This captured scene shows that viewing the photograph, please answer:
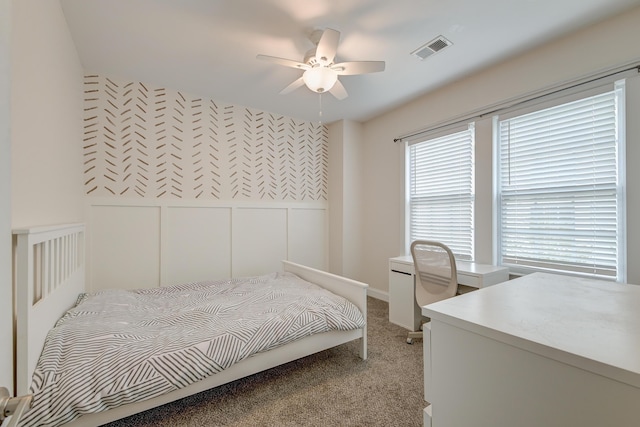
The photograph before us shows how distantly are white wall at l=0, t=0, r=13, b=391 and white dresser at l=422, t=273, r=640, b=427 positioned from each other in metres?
1.06

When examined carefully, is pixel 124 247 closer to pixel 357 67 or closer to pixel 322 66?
pixel 322 66

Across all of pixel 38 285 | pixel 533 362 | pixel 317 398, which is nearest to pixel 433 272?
pixel 317 398

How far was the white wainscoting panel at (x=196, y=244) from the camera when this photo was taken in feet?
9.56

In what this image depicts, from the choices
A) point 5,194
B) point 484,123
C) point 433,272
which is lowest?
point 433,272

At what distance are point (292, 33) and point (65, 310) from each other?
2490 mm

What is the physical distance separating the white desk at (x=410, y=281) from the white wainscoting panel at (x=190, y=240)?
137 centimetres

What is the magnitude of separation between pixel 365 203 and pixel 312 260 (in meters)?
1.15

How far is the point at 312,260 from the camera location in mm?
3904

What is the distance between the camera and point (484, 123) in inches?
102

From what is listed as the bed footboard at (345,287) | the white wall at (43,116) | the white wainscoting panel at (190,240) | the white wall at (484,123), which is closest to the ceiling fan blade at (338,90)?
the white wall at (484,123)

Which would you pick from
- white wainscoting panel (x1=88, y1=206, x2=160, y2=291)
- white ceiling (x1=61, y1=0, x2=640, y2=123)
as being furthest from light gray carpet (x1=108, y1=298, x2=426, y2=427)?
white ceiling (x1=61, y1=0, x2=640, y2=123)

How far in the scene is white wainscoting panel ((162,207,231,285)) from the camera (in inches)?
115

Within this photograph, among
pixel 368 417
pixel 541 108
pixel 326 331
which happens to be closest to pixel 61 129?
pixel 326 331

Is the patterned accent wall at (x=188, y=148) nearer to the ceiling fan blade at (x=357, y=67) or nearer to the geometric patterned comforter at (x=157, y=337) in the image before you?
the geometric patterned comforter at (x=157, y=337)
